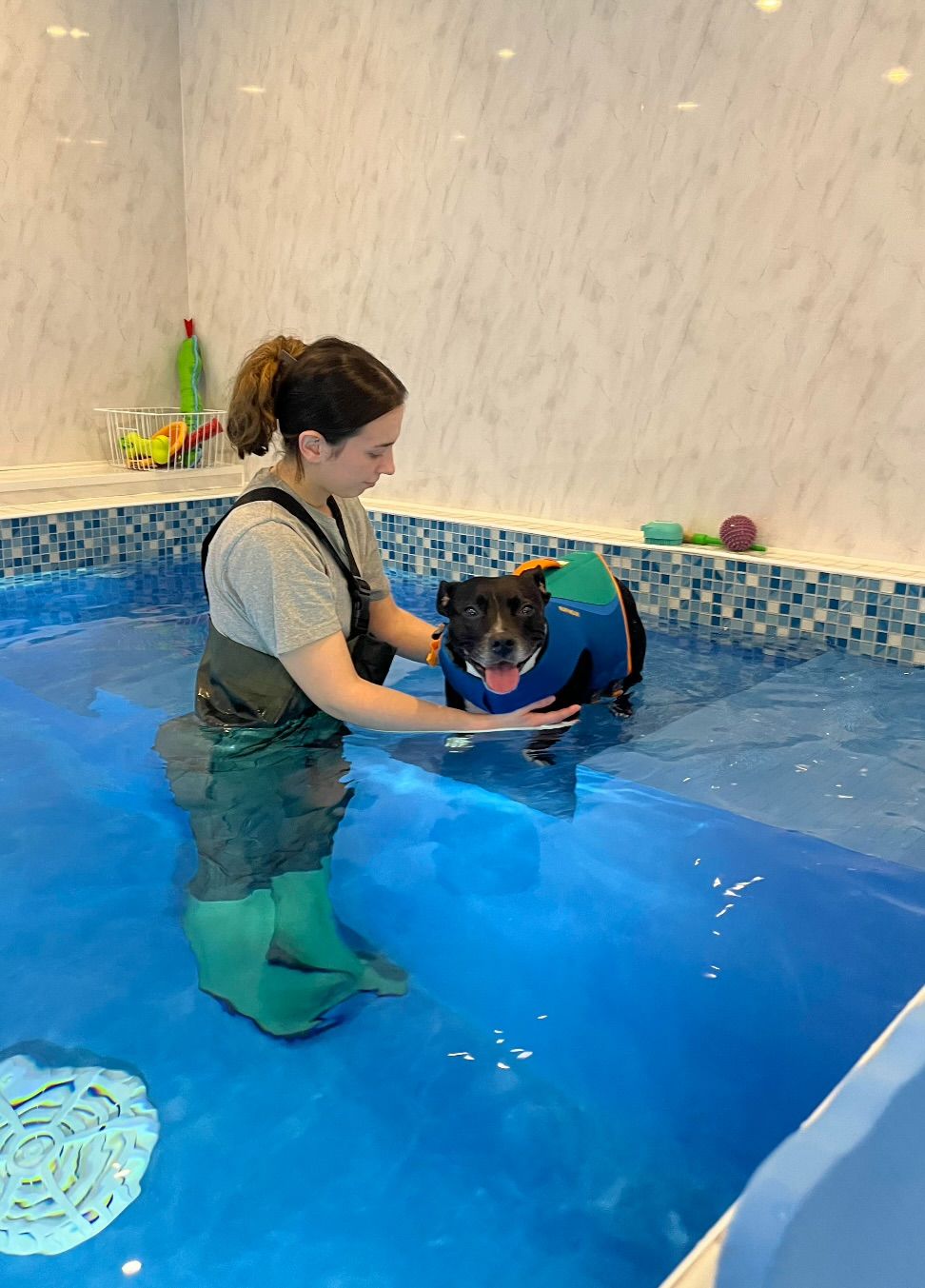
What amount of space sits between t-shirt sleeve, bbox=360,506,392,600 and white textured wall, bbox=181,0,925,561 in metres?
2.31

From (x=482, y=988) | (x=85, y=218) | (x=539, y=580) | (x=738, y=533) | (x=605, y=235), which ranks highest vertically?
(x=605, y=235)

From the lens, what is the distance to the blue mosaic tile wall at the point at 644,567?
412 cm

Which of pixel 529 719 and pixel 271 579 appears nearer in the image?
pixel 271 579

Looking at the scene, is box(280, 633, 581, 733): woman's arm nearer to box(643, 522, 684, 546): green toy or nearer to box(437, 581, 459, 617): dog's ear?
box(437, 581, 459, 617): dog's ear

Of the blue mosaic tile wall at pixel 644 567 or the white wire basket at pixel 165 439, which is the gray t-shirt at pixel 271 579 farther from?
the white wire basket at pixel 165 439

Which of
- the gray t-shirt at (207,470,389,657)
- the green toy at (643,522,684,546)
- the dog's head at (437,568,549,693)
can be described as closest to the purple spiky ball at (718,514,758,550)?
the green toy at (643,522,684,546)

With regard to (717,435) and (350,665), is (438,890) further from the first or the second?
(717,435)

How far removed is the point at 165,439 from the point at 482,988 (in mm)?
5043

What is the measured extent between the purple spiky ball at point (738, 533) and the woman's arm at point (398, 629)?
6.34 ft

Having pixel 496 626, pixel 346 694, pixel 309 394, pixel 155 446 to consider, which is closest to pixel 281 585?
pixel 346 694

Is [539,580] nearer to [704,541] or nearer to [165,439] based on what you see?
[704,541]

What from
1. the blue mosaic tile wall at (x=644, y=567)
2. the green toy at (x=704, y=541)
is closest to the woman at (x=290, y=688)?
the blue mosaic tile wall at (x=644, y=567)

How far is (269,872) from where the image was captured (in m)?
2.24

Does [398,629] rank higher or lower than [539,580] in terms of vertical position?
lower
